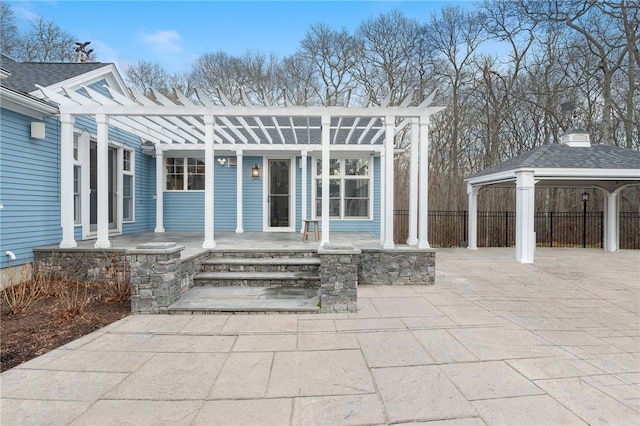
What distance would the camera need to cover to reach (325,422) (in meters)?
2.10

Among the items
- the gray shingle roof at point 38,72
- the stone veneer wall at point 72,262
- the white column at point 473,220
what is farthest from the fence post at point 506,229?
the gray shingle roof at point 38,72

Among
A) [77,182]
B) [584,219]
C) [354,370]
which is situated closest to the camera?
[354,370]

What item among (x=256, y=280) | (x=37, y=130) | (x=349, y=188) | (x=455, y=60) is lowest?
(x=256, y=280)

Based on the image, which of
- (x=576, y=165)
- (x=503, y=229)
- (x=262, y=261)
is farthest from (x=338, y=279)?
(x=503, y=229)

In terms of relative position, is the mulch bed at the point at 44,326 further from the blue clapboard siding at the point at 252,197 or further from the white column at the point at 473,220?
the white column at the point at 473,220

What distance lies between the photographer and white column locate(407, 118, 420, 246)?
6.15 meters

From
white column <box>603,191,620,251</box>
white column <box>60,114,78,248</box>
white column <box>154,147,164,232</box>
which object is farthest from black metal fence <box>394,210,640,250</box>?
white column <box>60,114,78,248</box>

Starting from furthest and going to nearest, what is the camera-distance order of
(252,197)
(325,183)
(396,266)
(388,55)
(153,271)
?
(388,55) → (252,197) → (325,183) → (396,266) → (153,271)

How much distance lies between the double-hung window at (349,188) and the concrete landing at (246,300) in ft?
16.6

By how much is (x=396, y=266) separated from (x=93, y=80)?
23.8ft

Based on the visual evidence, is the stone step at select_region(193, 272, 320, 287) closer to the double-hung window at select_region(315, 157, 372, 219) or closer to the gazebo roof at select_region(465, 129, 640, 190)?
the double-hung window at select_region(315, 157, 372, 219)

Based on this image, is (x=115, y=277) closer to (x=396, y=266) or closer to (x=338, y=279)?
(x=338, y=279)

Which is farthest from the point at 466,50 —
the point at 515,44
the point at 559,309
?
the point at 559,309

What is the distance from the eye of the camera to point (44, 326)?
3.69 meters
